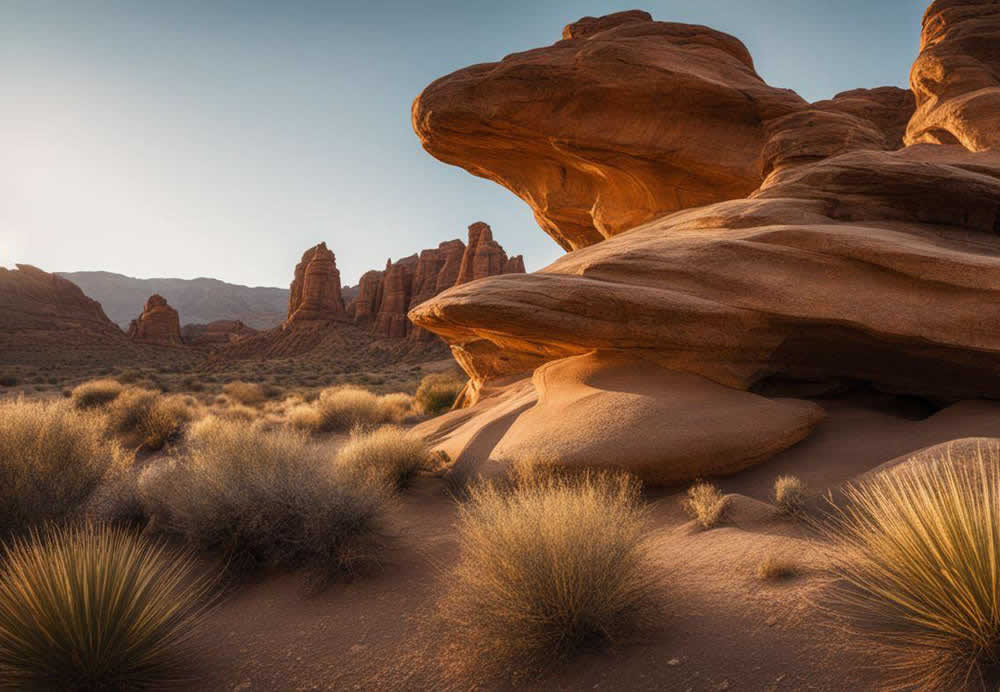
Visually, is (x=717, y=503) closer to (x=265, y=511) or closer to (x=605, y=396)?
(x=605, y=396)

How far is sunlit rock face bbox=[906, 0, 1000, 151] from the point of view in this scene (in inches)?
386

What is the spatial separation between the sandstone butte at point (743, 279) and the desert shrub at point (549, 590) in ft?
9.14

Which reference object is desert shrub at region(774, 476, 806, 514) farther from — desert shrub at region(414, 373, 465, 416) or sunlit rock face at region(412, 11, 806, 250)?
desert shrub at region(414, 373, 465, 416)

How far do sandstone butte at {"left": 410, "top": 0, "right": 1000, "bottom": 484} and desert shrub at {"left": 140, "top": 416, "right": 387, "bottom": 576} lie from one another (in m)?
2.58

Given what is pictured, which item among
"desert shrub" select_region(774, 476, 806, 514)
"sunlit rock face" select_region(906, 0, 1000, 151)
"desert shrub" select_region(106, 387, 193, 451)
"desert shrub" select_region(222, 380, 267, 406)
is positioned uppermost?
"sunlit rock face" select_region(906, 0, 1000, 151)

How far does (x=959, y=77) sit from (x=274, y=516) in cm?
1559

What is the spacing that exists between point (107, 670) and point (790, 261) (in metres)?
8.80

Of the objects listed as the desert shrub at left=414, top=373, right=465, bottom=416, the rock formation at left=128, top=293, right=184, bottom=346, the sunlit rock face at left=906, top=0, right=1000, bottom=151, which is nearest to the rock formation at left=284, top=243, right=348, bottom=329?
the rock formation at left=128, top=293, right=184, bottom=346

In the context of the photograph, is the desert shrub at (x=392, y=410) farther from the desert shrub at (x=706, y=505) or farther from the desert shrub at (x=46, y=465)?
the desert shrub at (x=706, y=505)

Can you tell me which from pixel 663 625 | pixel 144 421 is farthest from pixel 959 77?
pixel 144 421

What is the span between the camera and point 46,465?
19.1 ft

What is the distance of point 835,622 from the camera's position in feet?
10.3

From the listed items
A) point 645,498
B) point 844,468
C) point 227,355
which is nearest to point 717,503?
point 645,498

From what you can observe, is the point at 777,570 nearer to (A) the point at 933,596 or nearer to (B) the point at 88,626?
(A) the point at 933,596
